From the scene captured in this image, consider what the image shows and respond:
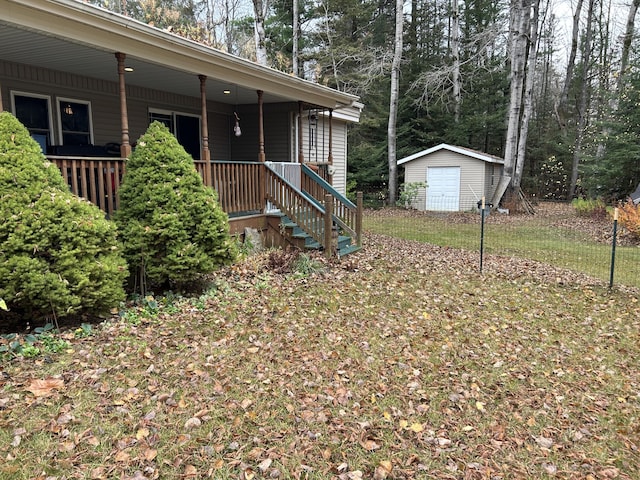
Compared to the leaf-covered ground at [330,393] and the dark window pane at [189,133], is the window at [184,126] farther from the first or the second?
the leaf-covered ground at [330,393]

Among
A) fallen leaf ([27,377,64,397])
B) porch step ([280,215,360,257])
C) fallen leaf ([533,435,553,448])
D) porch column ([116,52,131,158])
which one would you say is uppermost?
porch column ([116,52,131,158])

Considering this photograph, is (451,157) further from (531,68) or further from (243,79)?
(243,79)

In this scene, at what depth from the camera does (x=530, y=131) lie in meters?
26.7

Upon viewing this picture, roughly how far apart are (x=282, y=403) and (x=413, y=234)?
9627 millimetres

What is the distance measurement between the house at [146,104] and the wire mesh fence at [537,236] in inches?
135

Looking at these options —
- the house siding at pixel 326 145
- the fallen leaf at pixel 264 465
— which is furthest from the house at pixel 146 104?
the fallen leaf at pixel 264 465

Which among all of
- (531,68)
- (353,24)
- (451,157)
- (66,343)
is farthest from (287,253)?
(353,24)

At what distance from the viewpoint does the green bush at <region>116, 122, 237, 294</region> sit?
17.6 ft

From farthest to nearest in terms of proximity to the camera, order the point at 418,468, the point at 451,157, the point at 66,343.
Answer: the point at 451,157
the point at 66,343
the point at 418,468

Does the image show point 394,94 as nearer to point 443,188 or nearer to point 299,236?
point 443,188

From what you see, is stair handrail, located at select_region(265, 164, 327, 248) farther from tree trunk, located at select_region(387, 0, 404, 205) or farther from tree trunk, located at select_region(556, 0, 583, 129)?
tree trunk, located at select_region(556, 0, 583, 129)

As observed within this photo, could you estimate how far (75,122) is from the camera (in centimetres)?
822

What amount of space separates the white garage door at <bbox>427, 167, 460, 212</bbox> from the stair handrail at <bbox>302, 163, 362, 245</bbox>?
10.8m

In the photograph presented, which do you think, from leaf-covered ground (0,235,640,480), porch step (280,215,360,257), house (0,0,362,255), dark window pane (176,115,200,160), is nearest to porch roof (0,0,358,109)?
house (0,0,362,255)
